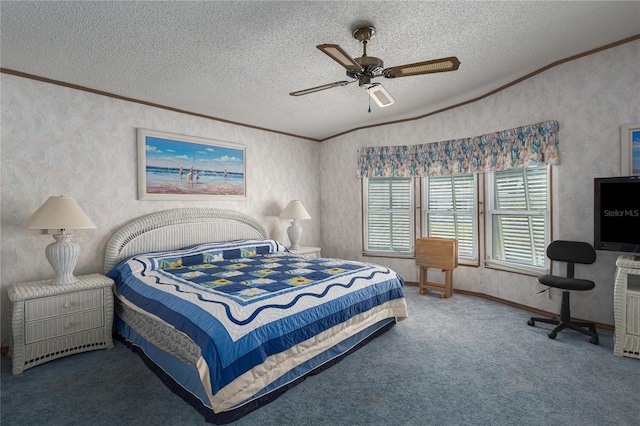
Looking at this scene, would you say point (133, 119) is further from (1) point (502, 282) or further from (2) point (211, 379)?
(1) point (502, 282)

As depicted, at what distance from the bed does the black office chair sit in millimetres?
1448

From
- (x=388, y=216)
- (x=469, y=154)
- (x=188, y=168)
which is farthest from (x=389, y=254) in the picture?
(x=188, y=168)

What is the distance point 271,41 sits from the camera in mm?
2693

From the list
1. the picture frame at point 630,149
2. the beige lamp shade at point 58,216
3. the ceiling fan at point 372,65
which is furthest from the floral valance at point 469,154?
the beige lamp shade at point 58,216

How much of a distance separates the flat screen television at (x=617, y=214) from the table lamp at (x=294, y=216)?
11.6 ft

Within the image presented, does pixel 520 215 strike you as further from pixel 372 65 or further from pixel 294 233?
pixel 294 233

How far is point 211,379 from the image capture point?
1866 millimetres

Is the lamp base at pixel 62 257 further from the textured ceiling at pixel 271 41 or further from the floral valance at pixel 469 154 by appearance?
the floral valance at pixel 469 154

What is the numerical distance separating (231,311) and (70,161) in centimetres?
264

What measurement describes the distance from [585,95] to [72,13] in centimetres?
452

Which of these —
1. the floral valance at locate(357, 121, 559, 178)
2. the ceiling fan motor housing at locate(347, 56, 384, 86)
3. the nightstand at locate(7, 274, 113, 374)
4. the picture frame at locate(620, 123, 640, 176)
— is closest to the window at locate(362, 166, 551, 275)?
the floral valance at locate(357, 121, 559, 178)

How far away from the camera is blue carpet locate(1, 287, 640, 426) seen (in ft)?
6.62

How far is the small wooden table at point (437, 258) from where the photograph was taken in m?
4.49

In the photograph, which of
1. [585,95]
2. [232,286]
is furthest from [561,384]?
[585,95]
